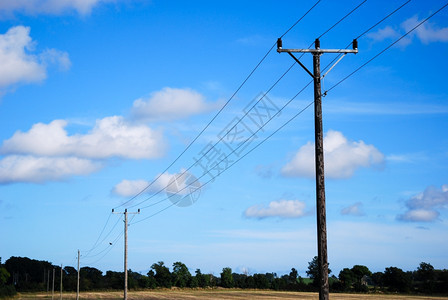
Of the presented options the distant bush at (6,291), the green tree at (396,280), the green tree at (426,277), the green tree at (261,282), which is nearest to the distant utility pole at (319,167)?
the distant bush at (6,291)

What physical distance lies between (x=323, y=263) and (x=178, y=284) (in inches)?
5067

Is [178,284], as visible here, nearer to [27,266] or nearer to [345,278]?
[345,278]

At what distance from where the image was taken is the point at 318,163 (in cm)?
1670

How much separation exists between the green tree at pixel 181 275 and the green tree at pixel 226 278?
9.41m

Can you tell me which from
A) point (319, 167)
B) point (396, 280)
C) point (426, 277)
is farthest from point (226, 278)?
point (319, 167)

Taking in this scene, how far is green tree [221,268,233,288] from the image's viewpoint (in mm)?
144500

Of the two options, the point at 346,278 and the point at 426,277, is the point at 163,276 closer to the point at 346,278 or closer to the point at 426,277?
the point at 346,278

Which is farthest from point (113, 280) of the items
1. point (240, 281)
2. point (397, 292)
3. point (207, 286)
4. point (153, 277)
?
point (397, 292)

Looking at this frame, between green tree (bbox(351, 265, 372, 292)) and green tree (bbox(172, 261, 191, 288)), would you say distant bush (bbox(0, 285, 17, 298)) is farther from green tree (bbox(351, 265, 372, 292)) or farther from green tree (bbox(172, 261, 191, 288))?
green tree (bbox(351, 265, 372, 292))

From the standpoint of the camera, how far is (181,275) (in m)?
142

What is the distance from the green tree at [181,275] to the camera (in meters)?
140

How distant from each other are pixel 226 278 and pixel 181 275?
1245 cm

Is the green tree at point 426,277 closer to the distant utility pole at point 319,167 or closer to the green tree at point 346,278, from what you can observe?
the green tree at point 346,278

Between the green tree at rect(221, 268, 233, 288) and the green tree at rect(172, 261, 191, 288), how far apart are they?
9.41 meters
